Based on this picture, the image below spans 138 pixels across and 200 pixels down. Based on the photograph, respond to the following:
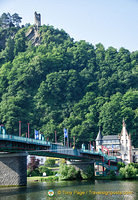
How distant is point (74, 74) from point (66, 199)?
140197mm

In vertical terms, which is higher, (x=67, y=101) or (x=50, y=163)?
(x=67, y=101)

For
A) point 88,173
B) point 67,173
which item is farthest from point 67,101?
point 67,173

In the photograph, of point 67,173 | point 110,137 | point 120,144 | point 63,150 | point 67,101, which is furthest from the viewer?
point 67,101

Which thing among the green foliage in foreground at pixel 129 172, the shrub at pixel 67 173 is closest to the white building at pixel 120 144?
the green foliage in foreground at pixel 129 172

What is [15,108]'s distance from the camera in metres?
162

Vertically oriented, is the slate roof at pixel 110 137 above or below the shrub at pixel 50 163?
above

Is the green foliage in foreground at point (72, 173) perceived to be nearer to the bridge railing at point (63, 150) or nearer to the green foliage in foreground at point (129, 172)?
the bridge railing at point (63, 150)

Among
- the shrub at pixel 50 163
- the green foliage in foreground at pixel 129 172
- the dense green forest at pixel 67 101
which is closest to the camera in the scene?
the green foliage in foreground at pixel 129 172

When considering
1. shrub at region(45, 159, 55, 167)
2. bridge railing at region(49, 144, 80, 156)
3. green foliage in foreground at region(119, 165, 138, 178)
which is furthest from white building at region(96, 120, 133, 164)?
bridge railing at region(49, 144, 80, 156)

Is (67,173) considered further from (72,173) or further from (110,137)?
(110,137)

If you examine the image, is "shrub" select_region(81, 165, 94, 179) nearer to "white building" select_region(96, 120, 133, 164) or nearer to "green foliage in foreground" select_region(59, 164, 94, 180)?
"green foliage in foreground" select_region(59, 164, 94, 180)

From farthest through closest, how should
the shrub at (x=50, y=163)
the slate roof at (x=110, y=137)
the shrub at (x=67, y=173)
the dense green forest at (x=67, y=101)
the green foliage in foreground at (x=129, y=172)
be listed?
1. the dense green forest at (x=67, y=101)
2. the slate roof at (x=110, y=137)
3. the shrub at (x=50, y=163)
4. the shrub at (x=67, y=173)
5. the green foliage in foreground at (x=129, y=172)

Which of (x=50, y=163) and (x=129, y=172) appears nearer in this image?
(x=129, y=172)

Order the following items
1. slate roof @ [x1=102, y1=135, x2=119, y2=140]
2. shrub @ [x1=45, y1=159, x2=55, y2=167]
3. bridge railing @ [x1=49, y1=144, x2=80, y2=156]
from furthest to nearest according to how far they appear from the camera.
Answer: slate roof @ [x1=102, y1=135, x2=119, y2=140] < shrub @ [x1=45, y1=159, x2=55, y2=167] < bridge railing @ [x1=49, y1=144, x2=80, y2=156]
